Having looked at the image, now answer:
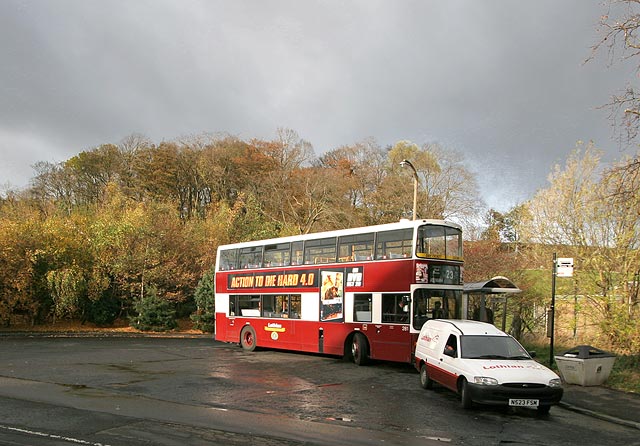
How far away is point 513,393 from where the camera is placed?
10344 mm

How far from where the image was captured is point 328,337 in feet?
65.0

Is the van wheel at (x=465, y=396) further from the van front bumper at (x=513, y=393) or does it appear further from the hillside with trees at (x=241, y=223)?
the hillside with trees at (x=241, y=223)

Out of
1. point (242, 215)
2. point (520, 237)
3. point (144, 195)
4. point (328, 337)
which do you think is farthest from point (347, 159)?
point (328, 337)

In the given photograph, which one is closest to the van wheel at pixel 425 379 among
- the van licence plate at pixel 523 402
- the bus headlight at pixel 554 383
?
the van licence plate at pixel 523 402

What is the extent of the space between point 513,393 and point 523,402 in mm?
288

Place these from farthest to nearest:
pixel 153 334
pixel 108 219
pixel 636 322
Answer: pixel 108 219
pixel 153 334
pixel 636 322

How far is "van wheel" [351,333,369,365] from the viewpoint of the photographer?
1842 cm

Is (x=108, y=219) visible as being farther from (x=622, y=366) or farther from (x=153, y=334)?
(x=622, y=366)

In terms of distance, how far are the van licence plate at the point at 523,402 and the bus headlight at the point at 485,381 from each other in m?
0.43

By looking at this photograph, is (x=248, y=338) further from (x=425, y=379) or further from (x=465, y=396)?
(x=465, y=396)

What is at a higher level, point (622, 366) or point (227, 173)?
point (227, 173)

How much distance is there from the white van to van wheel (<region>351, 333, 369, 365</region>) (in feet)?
Answer: 15.3

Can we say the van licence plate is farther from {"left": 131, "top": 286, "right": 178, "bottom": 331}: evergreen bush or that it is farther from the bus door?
{"left": 131, "top": 286, "right": 178, "bottom": 331}: evergreen bush

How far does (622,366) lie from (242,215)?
123ft
